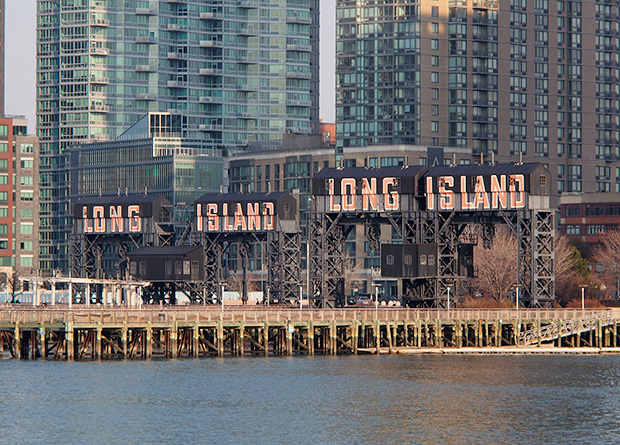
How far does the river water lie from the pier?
2.50 m

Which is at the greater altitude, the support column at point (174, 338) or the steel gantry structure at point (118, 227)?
the steel gantry structure at point (118, 227)

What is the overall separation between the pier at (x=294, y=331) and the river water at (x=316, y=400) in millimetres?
2496

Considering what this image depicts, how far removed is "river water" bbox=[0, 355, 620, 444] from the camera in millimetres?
96062

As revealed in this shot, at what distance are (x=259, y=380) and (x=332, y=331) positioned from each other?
18.7 m

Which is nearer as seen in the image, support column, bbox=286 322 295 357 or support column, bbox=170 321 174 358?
support column, bbox=170 321 174 358

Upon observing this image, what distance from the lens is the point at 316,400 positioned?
11144cm

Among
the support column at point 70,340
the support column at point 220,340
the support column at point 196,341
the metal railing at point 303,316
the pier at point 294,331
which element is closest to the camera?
the support column at point 70,340

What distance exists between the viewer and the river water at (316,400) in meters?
96.1

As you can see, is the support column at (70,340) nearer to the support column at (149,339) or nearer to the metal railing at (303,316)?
the metal railing at (303,316)

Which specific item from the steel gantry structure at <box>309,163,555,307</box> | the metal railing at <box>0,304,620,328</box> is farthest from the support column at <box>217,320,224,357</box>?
the steel gantry structure at <box>309,163,555,307</box>

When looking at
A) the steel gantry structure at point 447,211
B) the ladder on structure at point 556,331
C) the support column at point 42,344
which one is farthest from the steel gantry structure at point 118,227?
the ladder on structure at point 556,331

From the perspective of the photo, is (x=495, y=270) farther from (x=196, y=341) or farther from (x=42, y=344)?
(x=42, y=344)

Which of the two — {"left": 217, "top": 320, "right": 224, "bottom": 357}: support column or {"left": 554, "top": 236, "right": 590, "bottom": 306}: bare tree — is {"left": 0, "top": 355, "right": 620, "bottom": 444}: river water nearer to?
{"left": 217, "top": 320, "right": 224, "bottom": 357}: support column

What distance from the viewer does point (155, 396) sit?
112 meters
